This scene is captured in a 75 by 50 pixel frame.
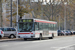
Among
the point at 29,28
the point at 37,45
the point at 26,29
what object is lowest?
the point at 37,45

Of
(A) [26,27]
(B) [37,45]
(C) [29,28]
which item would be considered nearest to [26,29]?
(A) [26,27]

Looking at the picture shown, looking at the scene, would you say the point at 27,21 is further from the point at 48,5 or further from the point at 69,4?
the point at 69,4

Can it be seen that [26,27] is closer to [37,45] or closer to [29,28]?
[29,28]

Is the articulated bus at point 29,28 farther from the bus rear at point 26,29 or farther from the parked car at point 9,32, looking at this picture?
the parked car at point 9,32

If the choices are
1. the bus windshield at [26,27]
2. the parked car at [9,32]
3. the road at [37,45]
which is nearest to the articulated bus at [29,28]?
the bus windshield at [26,27]

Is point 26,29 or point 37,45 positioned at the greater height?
point 26,29

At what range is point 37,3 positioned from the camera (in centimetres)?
5972

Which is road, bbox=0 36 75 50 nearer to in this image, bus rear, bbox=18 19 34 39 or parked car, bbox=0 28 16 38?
bus rear, bbox=18 19 34 39

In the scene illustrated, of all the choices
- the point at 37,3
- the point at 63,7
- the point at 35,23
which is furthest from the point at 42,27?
the point at 63,7

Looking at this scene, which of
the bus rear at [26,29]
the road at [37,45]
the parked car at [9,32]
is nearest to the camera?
the road at [37,45]

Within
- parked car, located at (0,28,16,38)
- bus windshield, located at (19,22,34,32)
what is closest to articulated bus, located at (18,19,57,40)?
bus windshield, located at (19,22,34,32)

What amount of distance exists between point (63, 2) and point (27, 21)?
39544mm

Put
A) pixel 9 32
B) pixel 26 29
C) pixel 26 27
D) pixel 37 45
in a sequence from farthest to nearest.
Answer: pixel 9 32, pixel 26 27, pixel 26 29, pixel 37 45

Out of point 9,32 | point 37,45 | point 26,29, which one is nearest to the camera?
point 37,45
